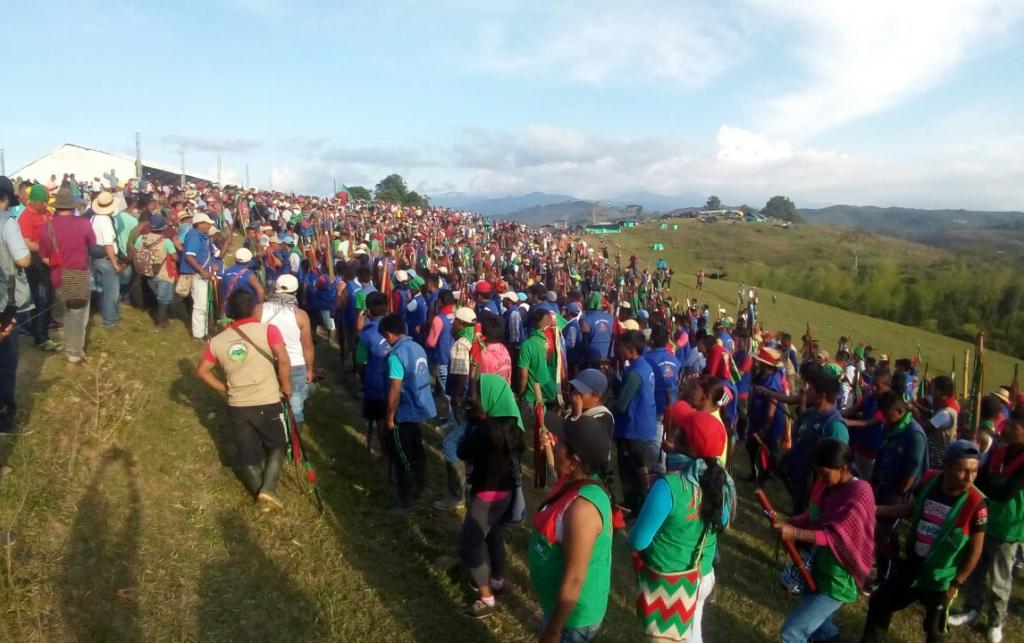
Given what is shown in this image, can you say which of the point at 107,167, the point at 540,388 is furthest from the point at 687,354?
the point at 107,167

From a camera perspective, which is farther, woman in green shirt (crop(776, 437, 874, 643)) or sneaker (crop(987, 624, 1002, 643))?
sneaker (crop(987, 624, 1002, 643))

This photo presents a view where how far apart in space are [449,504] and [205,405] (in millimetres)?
3234

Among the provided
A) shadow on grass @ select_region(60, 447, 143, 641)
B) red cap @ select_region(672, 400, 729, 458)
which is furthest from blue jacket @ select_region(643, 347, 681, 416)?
shadow on grass @ select_region(60, 447, 143, 641)

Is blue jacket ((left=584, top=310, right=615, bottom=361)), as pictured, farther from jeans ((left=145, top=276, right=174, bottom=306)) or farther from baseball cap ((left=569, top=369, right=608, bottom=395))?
jeans ((left=145, top=276, right=174, bottom=306))

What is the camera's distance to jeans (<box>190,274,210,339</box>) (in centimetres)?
893

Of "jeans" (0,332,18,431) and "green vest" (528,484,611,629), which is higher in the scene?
"jeans" (0,332,18,431)

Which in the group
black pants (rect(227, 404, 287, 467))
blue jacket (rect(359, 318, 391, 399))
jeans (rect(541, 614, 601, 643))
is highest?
blue jacket (rect(359, 318, 391, 399))

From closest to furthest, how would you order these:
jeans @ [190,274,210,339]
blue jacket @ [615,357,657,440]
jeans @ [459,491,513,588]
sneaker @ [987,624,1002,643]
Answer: jeans @ [459,491,513,588]
sneaker @ [987,624,1002,643]
blue jacket @ [615,357,657,440]
jeans @ [190,274,210,339]

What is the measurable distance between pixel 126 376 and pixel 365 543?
365cm

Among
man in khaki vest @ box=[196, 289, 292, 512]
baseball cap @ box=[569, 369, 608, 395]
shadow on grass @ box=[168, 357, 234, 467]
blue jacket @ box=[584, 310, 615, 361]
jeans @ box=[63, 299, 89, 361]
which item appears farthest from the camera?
blue jacket @ box=[584, 310, 615, 361]

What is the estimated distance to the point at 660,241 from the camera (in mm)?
67438

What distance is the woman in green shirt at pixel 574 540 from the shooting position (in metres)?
2.90

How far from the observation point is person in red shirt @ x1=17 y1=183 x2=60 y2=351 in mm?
6668

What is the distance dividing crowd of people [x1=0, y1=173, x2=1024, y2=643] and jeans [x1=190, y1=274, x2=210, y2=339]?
3cm
